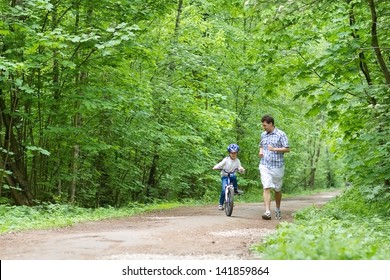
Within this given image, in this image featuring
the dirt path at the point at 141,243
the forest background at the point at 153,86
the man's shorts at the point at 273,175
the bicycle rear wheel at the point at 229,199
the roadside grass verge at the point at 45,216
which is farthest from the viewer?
the bicycle rear wheel at the point at 229,199

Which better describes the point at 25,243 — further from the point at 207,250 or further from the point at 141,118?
the point at 141,118

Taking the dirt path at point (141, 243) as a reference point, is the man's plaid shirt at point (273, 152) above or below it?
above

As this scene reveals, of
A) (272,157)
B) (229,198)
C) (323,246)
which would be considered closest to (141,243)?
(323,246)

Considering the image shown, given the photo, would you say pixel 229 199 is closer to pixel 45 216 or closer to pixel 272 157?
pixel 272 157

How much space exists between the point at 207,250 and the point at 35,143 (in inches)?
396

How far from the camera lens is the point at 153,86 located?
53.9ft

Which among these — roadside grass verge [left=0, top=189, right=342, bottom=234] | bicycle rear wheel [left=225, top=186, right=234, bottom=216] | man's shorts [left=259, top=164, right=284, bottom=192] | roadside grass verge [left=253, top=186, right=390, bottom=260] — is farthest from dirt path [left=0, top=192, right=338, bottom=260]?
bicycle rear wheel [left=225, top=186, right=234, bottom=216]

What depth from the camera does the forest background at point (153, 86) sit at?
33.8 feet

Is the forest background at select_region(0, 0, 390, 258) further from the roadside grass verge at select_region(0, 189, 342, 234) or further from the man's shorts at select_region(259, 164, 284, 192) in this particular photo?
the man's shorts at select_region(259, 164, 284, 192)

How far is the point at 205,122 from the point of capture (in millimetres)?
16766

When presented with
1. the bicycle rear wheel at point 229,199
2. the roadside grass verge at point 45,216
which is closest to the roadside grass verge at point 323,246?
the bicycle rear wheel at point 229,199

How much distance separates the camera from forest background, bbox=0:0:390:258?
33.8ft

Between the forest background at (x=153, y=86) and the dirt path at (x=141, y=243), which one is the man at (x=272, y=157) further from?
the dirt path at (x=141, y=243)

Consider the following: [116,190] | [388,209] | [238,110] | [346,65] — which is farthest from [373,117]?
[238,110]
